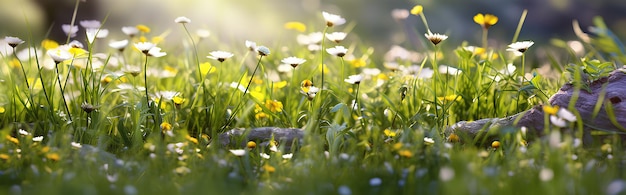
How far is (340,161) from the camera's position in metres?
2.66

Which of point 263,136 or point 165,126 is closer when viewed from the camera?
point 165,126

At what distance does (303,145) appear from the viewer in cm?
289

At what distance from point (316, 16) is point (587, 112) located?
19.7 feet

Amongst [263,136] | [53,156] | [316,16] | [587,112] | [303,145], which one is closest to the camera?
[53,156]

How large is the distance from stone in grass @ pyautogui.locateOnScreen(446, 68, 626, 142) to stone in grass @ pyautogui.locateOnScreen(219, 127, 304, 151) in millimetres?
677

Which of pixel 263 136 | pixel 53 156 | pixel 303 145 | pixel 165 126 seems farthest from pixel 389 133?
pixel 53 156

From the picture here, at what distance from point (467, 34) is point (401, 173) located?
25.1 ft

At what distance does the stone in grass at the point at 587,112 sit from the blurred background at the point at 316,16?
11.4ft

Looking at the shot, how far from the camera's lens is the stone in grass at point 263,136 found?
317 cm

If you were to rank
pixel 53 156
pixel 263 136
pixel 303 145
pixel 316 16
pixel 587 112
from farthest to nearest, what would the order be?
1. pixel 316 16
2. pixel 263 136
3. pixel 587 112
4. pixel 303 145
5. pixel 53 156

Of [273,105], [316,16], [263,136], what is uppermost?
[316,16]

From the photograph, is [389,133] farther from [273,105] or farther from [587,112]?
[587,112]

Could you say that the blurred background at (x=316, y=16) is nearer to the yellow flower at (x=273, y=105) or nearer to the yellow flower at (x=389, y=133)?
the yellow flower at (x=273, y=105)

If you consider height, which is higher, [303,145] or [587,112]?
[587,112]
